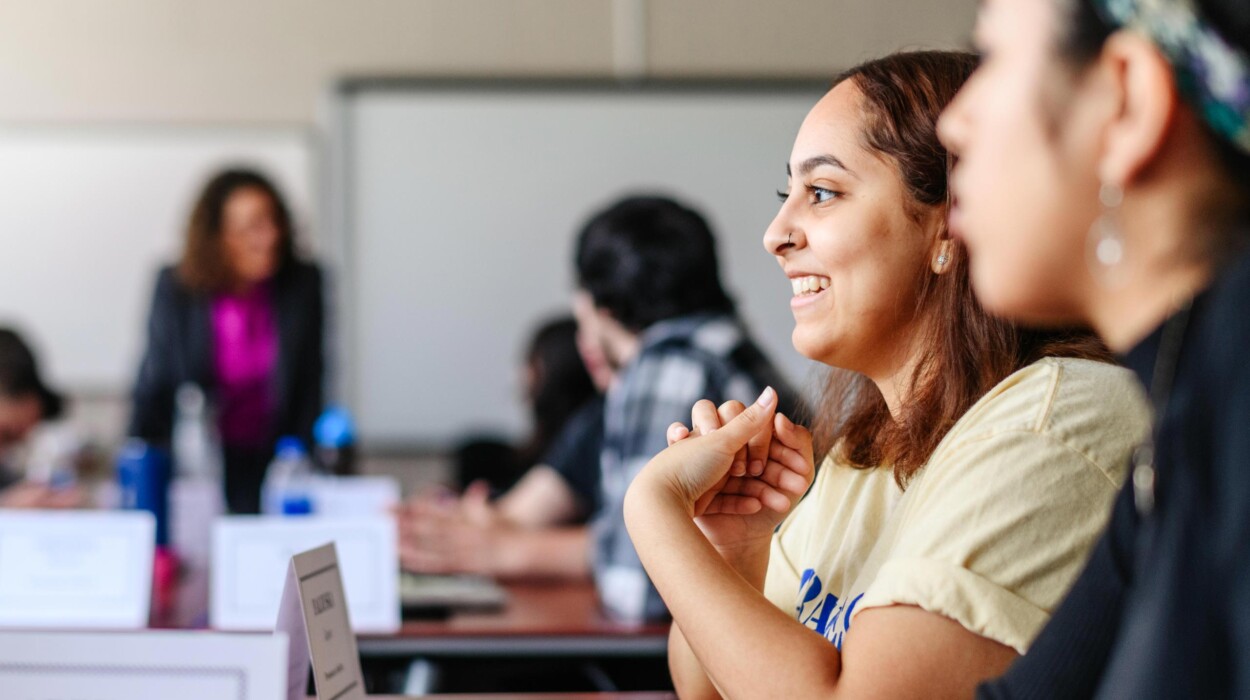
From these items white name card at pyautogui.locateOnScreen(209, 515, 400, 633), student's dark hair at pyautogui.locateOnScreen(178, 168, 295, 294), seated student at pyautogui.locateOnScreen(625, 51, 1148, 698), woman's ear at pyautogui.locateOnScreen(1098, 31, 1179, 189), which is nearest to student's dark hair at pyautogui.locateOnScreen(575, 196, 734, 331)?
white name card at pyautogui.locateOnScreen(209, 515, 400, 633)

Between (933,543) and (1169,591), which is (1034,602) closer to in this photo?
(933,543)

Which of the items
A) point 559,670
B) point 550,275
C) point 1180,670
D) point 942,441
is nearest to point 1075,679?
point 1180,670

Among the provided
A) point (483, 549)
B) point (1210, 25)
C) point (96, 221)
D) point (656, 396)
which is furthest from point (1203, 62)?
point (96, 221)

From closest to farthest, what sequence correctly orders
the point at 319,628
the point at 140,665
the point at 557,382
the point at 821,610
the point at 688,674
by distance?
1. the point at 140,665
2. the point at 319,628
3. the point at 821,610
4. the point at 688,674
5. the point at 557,382

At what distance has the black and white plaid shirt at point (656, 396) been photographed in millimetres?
2061

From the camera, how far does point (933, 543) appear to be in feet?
→ 2.97

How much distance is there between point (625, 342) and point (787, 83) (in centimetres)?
213

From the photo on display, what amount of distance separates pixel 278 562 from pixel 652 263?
99cm

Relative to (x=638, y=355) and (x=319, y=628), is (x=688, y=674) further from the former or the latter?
(x=638, y=355)

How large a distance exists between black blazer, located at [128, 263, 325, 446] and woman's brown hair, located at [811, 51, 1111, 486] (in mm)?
2931

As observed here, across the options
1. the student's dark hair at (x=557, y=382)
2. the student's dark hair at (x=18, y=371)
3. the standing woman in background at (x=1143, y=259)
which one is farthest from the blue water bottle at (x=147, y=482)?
the standing woman in background at (x=1143, y=259)

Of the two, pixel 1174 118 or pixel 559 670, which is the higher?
pixel 1174 118

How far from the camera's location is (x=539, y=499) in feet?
9.78

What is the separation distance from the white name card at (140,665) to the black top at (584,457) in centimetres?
213
